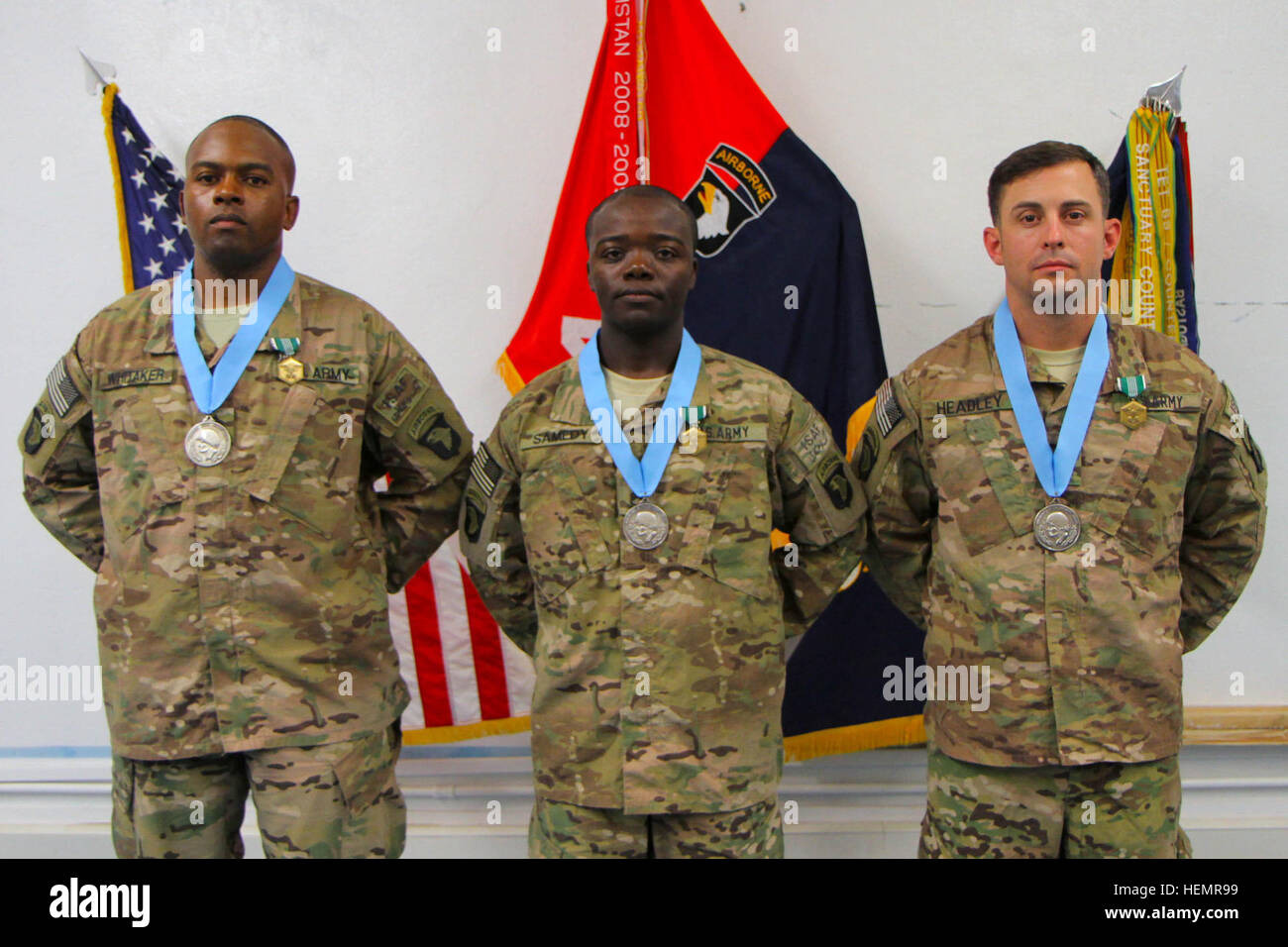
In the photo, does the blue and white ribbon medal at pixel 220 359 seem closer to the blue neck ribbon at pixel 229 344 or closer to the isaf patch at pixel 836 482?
the blue neck ribbon at pixel 229 344

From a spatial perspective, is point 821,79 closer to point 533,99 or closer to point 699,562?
point 533,99

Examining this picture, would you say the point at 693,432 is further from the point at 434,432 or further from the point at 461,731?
the point at 461,731

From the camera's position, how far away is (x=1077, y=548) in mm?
2115

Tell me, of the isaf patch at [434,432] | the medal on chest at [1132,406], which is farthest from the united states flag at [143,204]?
the medal on chest at [1132,406]

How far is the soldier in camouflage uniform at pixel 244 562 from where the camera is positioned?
217cm

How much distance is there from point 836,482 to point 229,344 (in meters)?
1.36

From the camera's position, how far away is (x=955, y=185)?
3.28 m

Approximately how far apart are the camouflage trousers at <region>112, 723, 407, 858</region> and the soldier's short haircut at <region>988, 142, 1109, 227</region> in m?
1.86

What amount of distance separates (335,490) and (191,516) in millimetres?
296

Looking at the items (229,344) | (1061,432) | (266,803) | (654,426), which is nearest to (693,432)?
(654,426)

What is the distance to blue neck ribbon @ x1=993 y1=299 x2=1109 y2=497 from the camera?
83.9 inches

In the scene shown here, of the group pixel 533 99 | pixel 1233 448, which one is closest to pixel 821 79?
pixel 533 99

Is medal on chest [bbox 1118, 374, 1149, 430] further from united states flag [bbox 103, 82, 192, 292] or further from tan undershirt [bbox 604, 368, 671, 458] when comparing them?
united states flag [bbox 103, 82, 192, 292]

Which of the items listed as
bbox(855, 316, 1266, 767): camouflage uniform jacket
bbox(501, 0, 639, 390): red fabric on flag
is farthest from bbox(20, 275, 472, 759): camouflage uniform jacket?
bbox(855, 316, 1266, 767): camouflage uniform jacket
